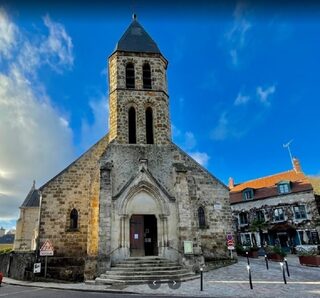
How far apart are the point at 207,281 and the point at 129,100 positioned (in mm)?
11915

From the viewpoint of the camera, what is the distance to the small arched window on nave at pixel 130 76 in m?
19.9

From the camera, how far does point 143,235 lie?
16.5 meters

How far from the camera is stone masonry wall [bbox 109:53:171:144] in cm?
1852

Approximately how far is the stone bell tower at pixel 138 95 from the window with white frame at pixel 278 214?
1774 cm

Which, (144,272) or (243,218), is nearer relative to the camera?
(144,272)

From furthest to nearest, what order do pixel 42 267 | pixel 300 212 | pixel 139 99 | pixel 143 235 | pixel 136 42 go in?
pixel 300 212 → pixel 136 42 → pixel 139 99 → pixel 143 235 → pixel 42 267

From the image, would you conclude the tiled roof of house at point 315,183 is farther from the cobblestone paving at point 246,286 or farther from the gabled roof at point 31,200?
the gabled roof at point 31,200

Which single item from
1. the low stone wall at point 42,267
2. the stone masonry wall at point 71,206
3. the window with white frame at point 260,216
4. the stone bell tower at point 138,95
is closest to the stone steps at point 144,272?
the low stone wall at point 42,267

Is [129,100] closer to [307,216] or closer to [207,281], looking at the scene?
[207,281]

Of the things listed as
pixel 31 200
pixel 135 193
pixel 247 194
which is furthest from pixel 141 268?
pixel 31 200

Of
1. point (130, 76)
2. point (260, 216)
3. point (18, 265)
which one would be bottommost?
point (18, 265)

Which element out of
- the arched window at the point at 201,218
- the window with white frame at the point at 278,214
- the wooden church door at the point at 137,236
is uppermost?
the window with white frame at the point at 278,214

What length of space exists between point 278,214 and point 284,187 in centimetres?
288

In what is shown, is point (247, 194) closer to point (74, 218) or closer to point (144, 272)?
point (74, 218)
